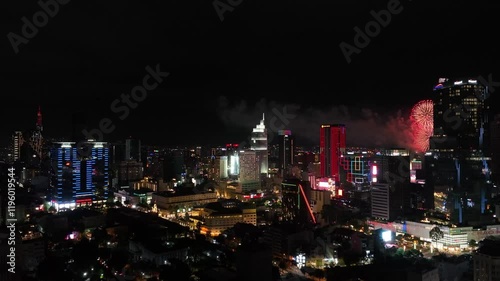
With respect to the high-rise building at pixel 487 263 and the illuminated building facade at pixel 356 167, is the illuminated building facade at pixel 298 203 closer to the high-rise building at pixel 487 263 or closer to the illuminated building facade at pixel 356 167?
the high-rise building at pixel 487 263

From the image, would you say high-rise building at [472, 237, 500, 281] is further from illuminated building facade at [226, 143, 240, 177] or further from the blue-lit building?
illuminated building facade at [226, 143, 240, 177]

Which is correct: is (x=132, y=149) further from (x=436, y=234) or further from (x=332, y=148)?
(x=436, y=234)

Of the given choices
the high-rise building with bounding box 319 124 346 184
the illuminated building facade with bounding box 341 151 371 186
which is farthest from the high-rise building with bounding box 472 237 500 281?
the high-rise building with bounding box 319 124 346 184

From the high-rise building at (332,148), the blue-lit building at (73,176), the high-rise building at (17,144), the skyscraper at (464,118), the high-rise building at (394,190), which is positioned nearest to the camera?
the high-rise building at (394,190)

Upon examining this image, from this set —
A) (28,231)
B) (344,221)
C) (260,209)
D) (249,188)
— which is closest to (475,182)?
(344,221)

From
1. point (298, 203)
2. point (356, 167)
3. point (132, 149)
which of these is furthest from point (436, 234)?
point (132, 149)

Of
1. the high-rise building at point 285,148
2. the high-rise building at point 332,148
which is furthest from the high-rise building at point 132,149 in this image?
the high-rise building at point 332,148

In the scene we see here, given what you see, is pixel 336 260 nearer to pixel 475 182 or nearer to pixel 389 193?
pixel 389 193
